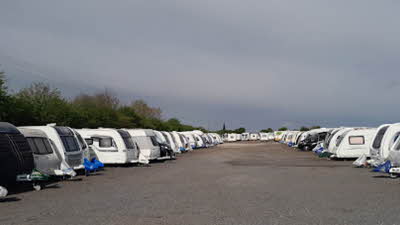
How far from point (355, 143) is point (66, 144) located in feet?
59.8

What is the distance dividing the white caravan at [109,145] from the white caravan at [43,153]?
22.5 ft

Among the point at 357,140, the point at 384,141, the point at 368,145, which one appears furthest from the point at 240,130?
the point at 384,141

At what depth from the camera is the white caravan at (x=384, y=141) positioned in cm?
2016

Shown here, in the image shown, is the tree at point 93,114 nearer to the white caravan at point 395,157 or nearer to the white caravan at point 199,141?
the white caravan at point 199,141

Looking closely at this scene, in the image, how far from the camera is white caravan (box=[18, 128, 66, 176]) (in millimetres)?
15305

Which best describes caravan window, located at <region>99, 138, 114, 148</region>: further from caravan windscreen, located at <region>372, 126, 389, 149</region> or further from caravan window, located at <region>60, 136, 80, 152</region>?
caravan windscreen, located at <region>372, 126, 389, 149</region>

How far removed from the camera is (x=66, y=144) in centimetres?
1766

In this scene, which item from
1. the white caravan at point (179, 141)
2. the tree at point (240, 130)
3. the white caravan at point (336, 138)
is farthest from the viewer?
the tree at point (240, 130)

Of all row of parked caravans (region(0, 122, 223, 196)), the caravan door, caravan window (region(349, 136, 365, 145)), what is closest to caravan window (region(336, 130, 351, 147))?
caravan window (region(349, 136, 365, 145))

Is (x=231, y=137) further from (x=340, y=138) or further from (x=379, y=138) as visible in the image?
(x=379, y=138)

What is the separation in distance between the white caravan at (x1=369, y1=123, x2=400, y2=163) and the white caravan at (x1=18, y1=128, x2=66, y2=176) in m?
13.8

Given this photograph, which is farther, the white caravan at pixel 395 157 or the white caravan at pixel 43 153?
the white caravan at pixel 395 157

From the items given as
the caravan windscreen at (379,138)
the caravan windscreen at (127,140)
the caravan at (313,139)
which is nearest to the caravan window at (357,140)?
the caravan windscreen at (379,138)

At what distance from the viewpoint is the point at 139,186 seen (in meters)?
14.8
